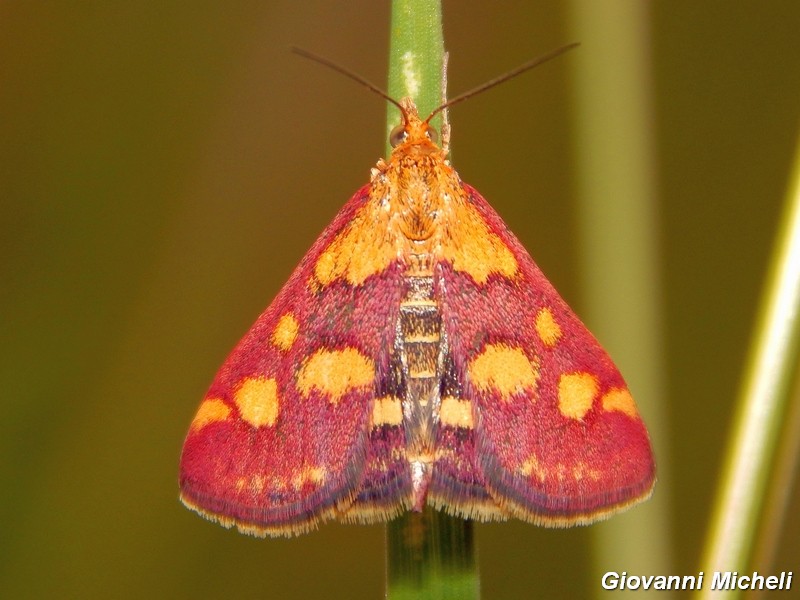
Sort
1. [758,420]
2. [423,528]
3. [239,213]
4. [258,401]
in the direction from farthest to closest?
[239,213], [258,401], [423,528], [758,420]

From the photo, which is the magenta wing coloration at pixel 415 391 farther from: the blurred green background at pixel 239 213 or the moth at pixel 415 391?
the blurred green background at pixel 239 213

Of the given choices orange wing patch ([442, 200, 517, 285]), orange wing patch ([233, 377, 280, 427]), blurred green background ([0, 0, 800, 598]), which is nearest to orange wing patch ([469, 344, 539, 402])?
orange wing patch ([442, 200, 517, 285])

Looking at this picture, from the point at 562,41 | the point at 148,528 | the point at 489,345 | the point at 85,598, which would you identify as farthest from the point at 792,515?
the point at 85,598

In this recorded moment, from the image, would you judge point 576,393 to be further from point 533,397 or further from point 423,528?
point 423,528

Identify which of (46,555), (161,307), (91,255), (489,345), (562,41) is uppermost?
(562,41)

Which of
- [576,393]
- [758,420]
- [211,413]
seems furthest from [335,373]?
[758,420]

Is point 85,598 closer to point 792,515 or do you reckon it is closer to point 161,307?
point 161,307

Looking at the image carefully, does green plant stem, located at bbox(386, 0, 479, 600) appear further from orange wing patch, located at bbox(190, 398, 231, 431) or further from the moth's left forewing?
orange wing patch, located at bbox(190, 398, 231, 431)
